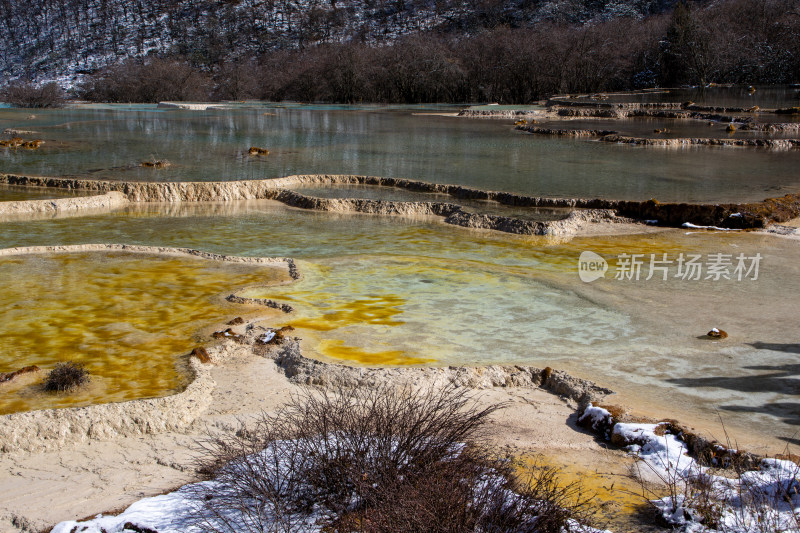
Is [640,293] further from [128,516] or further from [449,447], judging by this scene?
[128,516]

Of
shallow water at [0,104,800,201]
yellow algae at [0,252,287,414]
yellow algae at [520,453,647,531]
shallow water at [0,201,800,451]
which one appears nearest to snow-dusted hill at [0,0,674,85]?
shallow water at [0,104,800,201]

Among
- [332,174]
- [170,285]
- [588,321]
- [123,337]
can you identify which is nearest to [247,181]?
[332,174]

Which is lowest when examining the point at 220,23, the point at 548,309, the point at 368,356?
the point at 368,356

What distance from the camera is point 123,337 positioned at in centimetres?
696

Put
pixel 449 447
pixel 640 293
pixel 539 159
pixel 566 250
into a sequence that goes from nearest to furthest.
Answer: pixel 449 447, pixel 640 293, pixel 566 250, pixel 539 159

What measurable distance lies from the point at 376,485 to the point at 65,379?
11.3 feet

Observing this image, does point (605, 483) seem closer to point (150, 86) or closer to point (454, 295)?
point (454, 295)

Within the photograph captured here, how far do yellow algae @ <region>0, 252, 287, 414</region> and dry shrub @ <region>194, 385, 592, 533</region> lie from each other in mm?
2387

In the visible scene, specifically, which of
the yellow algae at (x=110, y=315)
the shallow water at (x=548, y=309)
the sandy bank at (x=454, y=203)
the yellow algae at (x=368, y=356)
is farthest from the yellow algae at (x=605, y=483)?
the sandy bank at (x=454, y=203)

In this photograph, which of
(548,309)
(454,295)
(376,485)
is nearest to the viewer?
(376,485)

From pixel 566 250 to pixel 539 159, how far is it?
374 inches

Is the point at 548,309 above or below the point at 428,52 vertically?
below

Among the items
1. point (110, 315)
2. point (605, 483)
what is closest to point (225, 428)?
point (605, 483)

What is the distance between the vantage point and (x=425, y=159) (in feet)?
64.8
